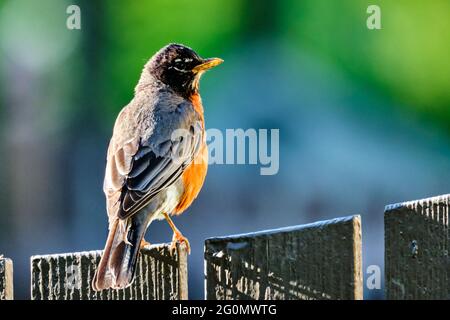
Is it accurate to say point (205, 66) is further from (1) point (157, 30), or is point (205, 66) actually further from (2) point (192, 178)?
(2) point (192, 178)

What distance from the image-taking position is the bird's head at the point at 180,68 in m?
6.32

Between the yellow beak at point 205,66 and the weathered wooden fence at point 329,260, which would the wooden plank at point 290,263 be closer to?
the weathered wooden fence at point 329,260

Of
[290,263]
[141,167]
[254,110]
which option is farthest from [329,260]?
[254,110]

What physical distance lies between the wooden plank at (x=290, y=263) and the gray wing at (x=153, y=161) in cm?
93

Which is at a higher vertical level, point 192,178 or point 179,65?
point 179,65

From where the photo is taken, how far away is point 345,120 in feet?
23.1

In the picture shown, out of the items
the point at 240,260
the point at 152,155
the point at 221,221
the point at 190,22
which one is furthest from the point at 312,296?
the point at 190,22

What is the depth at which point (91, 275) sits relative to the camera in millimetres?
3586

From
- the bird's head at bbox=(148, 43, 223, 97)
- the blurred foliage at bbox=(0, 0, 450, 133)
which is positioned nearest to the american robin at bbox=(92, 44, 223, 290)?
the bird's head at bbox=(148, 43, 223, 97)

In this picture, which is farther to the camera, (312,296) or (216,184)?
(216,184)

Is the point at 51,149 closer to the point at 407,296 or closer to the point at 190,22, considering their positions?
the point at 190,22

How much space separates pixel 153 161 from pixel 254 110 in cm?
211

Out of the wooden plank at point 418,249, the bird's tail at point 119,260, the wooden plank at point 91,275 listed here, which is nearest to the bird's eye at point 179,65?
the bird's tail at point 119,260

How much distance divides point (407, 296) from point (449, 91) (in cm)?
365
